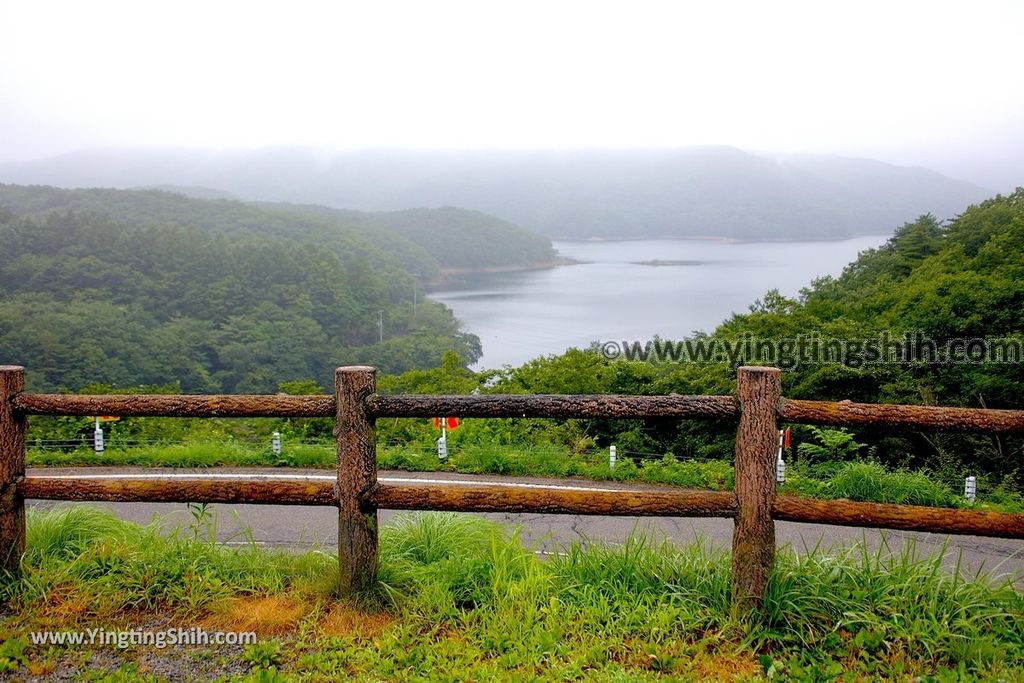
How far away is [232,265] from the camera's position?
9181 centimetres

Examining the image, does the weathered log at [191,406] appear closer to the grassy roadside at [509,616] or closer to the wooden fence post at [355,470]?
the wooden fence post at [355,470]

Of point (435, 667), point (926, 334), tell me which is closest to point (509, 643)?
point (435, 667)

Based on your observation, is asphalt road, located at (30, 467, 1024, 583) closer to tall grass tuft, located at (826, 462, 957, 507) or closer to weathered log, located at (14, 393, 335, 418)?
tall grass tuft, located at (826, 462, 957, 507)

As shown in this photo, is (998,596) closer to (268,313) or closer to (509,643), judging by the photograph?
(509,643)

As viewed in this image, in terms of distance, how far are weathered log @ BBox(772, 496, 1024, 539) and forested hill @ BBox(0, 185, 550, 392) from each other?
61.1m

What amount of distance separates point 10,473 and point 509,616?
7.99 ft

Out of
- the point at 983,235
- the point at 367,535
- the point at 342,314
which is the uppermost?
the point at 983,235

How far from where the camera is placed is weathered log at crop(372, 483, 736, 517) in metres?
3.10

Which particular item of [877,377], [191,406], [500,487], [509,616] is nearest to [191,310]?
[877,377]

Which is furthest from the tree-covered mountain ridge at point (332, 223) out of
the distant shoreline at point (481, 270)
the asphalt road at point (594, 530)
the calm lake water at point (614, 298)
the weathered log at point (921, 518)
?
the weathered log at point (921, 518)

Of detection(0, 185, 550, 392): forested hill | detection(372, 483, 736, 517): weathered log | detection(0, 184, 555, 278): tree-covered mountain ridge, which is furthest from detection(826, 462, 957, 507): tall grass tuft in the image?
detection(0, 184, 555, 278): tree-covered mountain ridge

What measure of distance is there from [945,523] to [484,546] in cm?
213

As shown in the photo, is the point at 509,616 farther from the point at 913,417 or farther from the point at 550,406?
the point at 913,417

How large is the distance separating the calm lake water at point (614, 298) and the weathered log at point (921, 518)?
84728 mm
